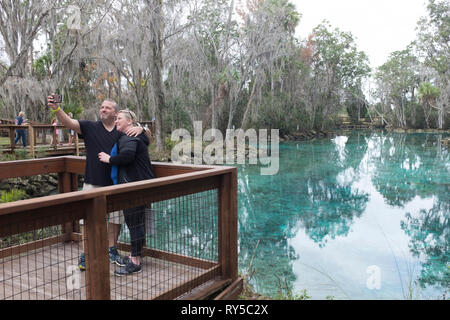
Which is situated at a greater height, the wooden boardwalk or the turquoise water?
the wooden boardwalk

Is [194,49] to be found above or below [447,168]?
above

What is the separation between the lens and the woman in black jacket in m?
2.84

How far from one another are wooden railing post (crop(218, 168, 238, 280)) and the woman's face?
0.89 meters

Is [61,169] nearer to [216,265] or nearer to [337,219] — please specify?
[216,265]

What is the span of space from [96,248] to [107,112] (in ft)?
4.69

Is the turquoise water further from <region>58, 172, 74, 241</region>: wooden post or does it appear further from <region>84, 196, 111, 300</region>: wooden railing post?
<region>84, 196, 111, 300</region>: wooden railing post

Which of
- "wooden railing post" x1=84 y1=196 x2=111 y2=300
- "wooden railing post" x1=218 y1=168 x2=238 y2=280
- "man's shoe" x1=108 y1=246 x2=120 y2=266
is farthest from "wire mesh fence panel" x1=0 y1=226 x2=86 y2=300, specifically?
"wooden railing post" x1=218 y1=168 x2=238 y2=280

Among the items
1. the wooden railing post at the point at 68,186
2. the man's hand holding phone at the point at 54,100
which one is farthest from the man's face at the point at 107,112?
the wooden railing post at the point at 68,186

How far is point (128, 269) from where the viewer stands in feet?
9.51

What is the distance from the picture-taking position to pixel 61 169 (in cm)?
364

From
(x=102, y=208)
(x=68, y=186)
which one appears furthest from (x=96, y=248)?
(x=68, y=186)
